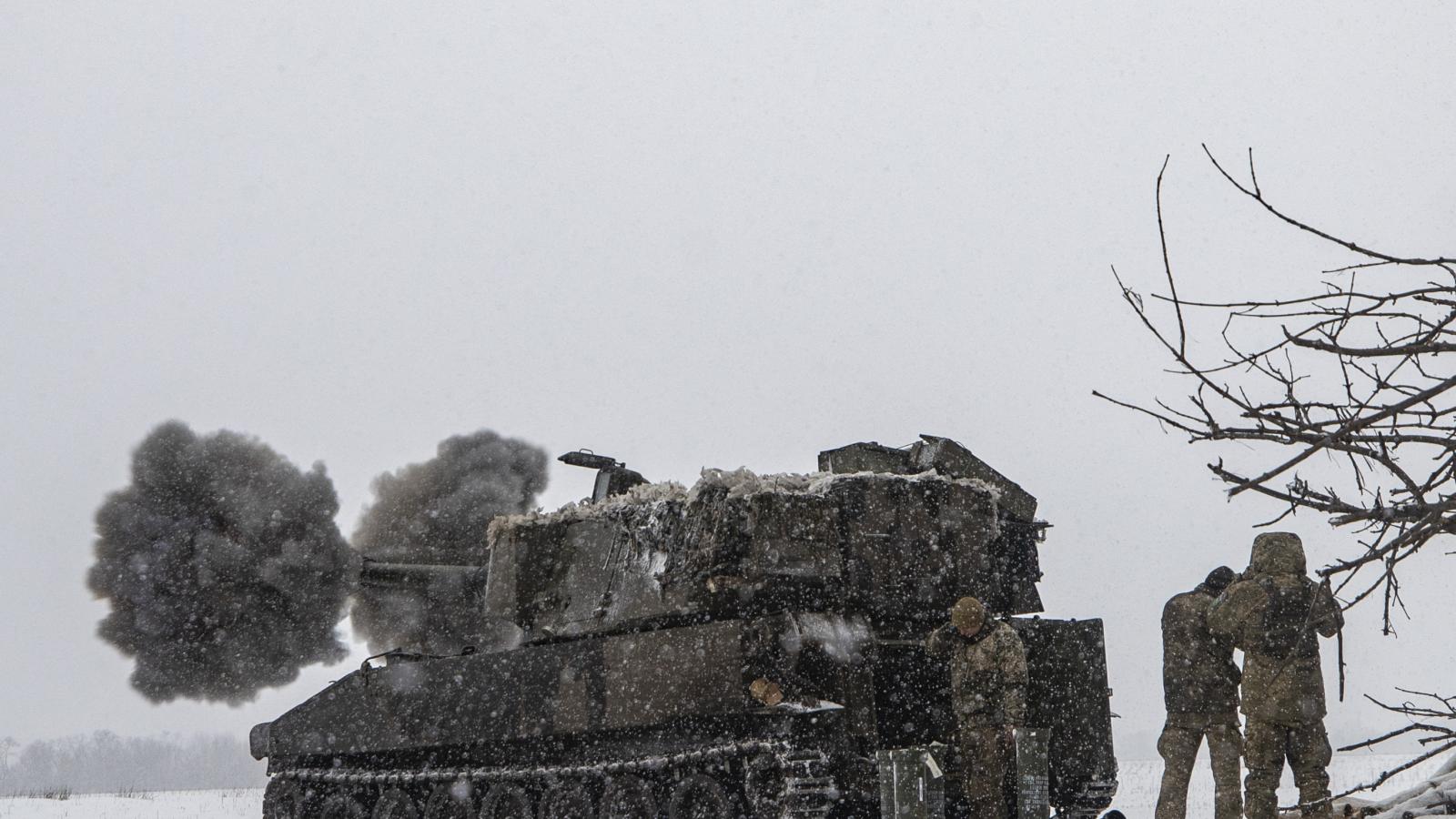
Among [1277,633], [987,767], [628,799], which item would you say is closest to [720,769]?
[628,799]

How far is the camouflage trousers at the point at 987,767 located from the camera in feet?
25.4

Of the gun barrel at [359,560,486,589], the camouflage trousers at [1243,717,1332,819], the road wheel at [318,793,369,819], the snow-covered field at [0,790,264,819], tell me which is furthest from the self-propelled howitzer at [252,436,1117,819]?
the snow-covered field at [0,790,264,819]

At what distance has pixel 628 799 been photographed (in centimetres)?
924

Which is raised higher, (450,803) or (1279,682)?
(1279,682)

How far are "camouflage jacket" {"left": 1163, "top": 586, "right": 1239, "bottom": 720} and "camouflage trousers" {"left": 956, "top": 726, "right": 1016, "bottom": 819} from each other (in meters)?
1.57

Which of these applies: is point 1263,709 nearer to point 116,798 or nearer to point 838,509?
point 838,509

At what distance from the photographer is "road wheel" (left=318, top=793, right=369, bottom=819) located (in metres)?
11.5

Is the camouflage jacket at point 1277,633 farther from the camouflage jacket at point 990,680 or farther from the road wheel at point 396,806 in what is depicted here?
the road wheel at point 396,806

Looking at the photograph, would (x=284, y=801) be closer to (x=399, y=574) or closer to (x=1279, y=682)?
(x=399, y=574)

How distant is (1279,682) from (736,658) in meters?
3.11

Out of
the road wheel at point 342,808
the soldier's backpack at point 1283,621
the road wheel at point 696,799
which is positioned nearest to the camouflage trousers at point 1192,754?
the soldier's backpack at point 1283,621

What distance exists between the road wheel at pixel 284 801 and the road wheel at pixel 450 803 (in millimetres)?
1765

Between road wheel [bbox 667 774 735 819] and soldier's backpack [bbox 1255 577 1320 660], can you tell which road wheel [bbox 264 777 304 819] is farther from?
soldier's backpack [bbox 1255 577 1320 660]

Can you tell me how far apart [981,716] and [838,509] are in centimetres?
197
